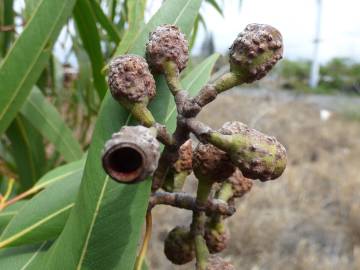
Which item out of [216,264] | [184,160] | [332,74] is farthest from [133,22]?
[332,74]

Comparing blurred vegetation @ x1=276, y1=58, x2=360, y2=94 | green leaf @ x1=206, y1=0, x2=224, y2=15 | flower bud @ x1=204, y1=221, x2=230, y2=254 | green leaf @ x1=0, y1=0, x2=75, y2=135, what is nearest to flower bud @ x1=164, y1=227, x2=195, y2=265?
flower bud @ x1=204, y1=221, x2=230, y2=254

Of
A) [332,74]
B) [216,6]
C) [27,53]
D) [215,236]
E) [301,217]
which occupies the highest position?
[27,53]

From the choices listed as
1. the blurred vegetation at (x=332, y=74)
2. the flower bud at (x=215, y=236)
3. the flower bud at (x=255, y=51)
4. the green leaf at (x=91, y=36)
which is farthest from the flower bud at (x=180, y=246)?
the blurred vegetation at (x=332, y=74)

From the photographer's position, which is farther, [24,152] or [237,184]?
[24,152]

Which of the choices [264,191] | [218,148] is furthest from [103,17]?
[264,191]

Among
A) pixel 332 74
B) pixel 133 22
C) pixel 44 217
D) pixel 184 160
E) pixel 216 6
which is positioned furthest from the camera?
pixel 332 74

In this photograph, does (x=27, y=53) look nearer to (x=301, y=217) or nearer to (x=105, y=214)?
(x=105, y=214)

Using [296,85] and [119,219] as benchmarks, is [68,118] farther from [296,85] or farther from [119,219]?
[296,85]
